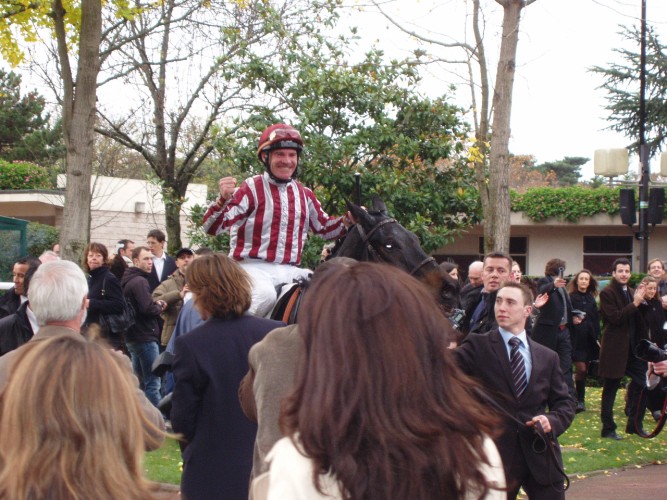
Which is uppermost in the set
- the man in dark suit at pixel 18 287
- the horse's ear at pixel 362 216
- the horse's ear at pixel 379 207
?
the horse's ear at pixel 379 207

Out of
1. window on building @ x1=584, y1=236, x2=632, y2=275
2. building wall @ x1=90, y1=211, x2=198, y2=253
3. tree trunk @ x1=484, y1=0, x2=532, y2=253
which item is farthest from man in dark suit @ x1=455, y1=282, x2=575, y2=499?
window on building @ x1=584, y1=236, x2=632, y2=275

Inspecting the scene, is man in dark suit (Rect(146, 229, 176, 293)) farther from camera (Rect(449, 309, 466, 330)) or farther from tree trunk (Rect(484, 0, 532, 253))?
camera (Rect(449, 309, 466, 330))

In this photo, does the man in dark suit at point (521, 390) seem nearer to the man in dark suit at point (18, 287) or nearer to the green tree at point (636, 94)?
the man in dark suit at point (18, 287)

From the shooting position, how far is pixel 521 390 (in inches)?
207

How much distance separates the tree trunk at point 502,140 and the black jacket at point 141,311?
5.29 metres

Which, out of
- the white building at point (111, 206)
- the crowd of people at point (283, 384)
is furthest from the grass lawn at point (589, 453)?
the white building at point (111, 206)

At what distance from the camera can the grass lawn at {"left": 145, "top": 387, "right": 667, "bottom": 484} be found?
8.30 meters

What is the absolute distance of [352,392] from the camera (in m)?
2.25

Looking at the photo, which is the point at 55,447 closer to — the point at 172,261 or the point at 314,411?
the point at 314,411

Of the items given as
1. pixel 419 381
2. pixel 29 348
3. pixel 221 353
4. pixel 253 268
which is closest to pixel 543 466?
pixel 221 353

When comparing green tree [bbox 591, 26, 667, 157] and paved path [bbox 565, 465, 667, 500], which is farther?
green tree [bbox 591, 26, 667, 157]

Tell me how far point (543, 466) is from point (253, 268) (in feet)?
8.35

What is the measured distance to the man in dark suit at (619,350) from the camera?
1073 cm

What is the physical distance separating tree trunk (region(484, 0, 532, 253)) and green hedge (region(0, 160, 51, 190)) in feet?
67.4
